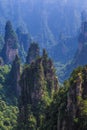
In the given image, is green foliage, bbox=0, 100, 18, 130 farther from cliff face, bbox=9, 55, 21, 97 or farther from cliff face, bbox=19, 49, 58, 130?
cliff face, bbox=9, 55, 21, 97

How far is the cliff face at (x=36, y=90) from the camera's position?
65.6 metres

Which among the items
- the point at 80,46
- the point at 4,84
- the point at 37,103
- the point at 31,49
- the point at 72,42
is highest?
the point at 72,42

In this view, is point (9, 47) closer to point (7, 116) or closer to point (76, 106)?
point (7, 116)

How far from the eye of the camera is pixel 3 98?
83.7 m

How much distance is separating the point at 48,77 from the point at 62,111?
2656cm

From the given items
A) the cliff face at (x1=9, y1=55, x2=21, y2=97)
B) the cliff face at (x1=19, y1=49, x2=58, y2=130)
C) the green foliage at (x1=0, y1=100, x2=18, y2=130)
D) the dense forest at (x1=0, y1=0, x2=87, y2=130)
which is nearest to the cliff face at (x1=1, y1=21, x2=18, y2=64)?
the dense forest at (x1=0, y1=0, x2=87, y2=130)

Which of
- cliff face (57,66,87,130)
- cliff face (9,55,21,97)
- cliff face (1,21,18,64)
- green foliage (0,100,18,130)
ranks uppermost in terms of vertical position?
cliff face (1,21,18,64)

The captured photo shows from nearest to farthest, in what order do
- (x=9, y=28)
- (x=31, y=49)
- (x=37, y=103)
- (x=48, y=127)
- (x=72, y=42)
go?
(x=48, y=127)
(x=37, y=103)
(x=31, y=49)
(x=9, y=28)
(x=72, y=42)

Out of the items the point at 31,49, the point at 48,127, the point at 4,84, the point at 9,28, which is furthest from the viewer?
the point at 9,28

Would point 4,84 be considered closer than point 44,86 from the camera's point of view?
No

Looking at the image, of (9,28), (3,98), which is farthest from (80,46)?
(3,98)

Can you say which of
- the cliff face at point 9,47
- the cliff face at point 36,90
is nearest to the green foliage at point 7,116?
the cliff face at point 36,90

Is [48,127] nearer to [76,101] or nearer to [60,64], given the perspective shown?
[76,101]

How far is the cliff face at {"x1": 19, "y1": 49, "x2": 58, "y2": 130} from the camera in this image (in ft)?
215
